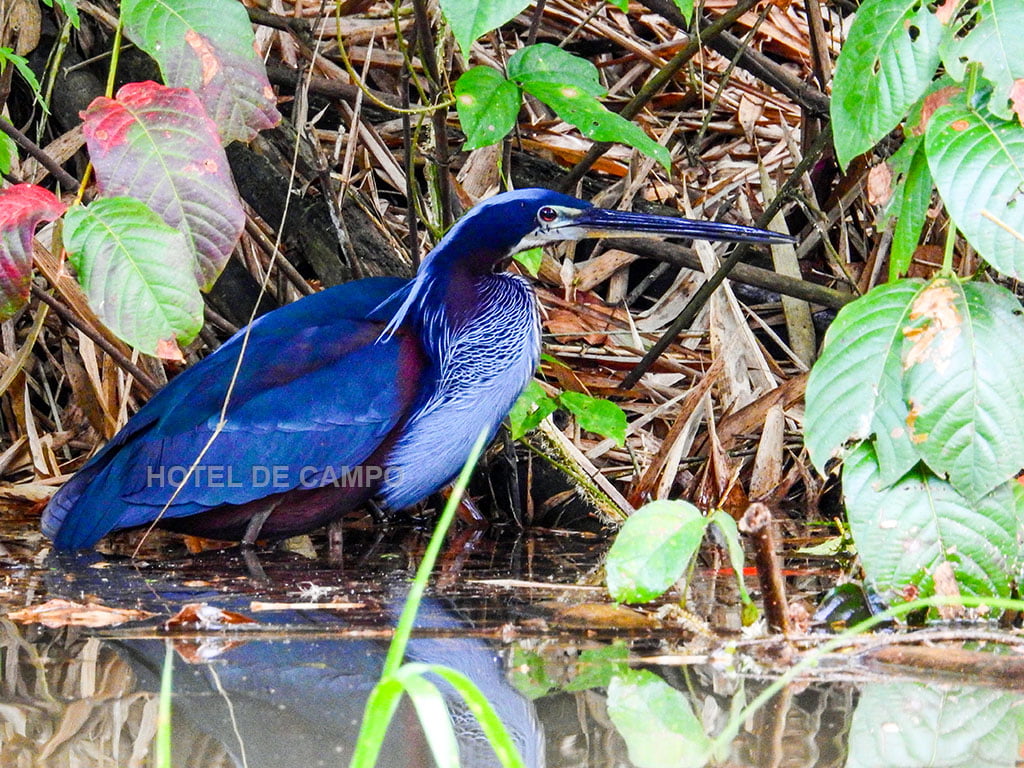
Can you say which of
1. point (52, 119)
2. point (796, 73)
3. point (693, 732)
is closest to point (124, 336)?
point (693, 732)

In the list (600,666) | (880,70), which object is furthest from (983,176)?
(600,666)

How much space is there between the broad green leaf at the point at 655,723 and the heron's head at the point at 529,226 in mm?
1872

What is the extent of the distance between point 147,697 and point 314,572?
1398 mm

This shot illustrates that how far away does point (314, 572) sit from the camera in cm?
326

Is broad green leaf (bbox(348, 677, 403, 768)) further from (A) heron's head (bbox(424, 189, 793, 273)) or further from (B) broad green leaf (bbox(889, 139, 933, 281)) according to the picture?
(A) heron's head (bbox(424, 189, 793, 273))

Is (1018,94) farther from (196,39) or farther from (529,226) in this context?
(529,226)

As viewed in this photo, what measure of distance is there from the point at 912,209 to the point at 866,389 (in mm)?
470

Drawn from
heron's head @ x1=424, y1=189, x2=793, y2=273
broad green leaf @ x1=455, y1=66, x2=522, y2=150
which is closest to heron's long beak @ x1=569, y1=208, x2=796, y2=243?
heron's head @ x1=424, y1=189, x2=793, y2=273

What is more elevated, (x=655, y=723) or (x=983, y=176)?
(x=983, y=176)

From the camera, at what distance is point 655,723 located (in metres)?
1.72

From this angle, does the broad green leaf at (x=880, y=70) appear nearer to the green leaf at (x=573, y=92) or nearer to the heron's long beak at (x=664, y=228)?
the green leaf at (x=573, y=92)

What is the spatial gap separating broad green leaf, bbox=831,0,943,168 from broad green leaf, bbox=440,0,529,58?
0.61m

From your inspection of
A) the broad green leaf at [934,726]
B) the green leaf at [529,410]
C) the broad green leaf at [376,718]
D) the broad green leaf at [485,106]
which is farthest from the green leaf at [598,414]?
the broad green leaf at [376,718]

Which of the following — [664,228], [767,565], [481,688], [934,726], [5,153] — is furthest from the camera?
[664,228]
